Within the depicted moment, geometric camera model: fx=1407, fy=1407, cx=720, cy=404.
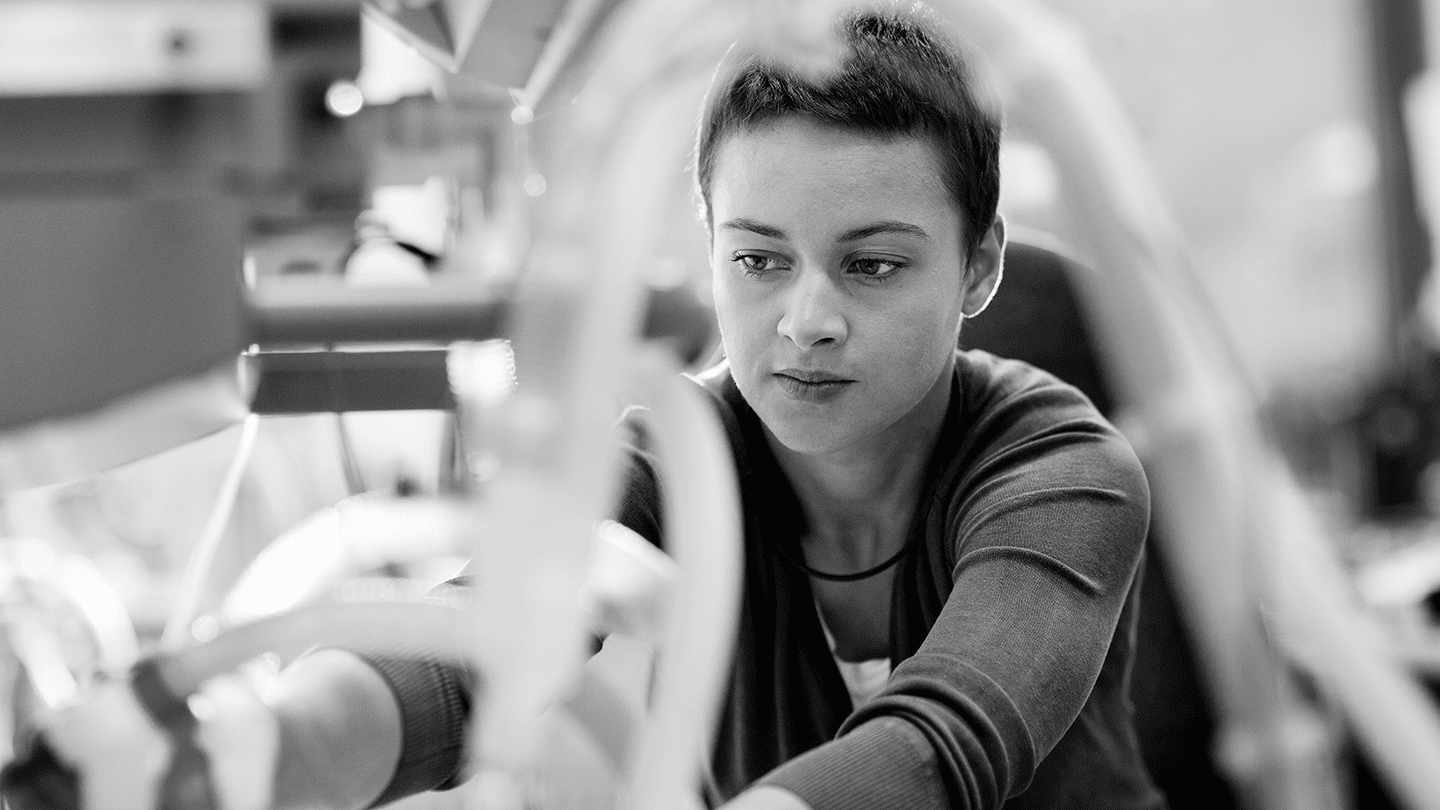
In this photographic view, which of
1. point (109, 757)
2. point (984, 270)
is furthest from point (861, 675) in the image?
point (109, 757)

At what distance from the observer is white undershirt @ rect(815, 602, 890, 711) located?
558 mm

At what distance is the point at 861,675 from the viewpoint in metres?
0.56

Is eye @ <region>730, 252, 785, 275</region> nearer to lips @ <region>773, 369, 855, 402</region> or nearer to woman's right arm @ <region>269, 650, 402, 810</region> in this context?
lips @ <region>773, 369, 855, 402</region>

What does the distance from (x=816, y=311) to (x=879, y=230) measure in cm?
3

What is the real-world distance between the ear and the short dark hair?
21 mm

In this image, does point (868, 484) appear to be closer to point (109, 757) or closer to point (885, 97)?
point (885, 97)

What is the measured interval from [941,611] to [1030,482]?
0.20 feet

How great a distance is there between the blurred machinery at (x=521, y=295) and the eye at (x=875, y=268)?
72 mm

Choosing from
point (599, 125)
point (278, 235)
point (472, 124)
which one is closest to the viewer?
point (599, 125)

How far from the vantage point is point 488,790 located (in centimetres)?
40

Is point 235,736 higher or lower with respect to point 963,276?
lower

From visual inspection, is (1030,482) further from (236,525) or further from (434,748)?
→ (236,525)

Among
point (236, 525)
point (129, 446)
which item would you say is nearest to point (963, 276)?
point (129, 446)

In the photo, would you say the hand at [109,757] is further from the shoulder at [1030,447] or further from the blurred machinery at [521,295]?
the shoulder at [1030,447]
